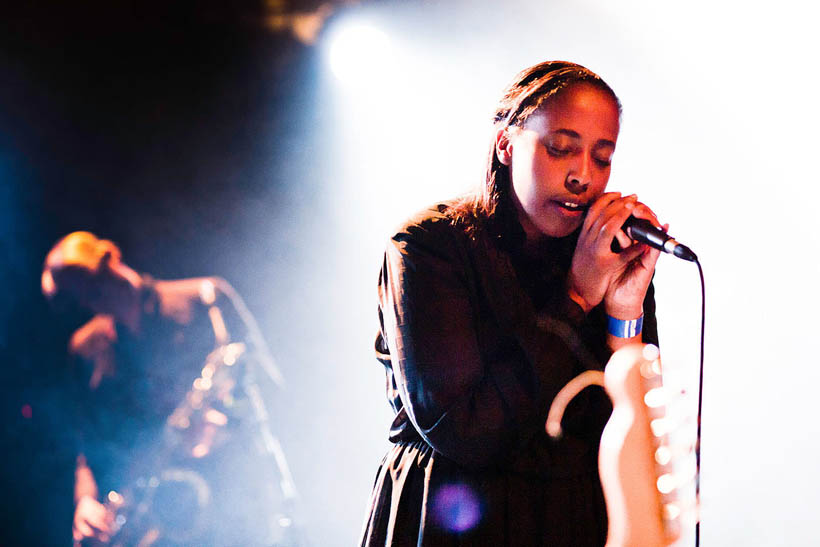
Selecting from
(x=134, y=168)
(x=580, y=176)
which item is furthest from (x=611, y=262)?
(x=134, y=168)

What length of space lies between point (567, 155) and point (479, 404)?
18.9 inches

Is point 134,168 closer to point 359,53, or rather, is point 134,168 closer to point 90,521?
point 359,53

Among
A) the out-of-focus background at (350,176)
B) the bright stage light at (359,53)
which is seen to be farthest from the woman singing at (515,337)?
the bright stage light at (359,53)

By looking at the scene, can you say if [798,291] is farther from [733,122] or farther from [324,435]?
[324,435]

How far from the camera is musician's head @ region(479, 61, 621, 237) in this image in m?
1.28

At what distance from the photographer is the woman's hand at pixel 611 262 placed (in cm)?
117

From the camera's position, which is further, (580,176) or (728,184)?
(728,184)

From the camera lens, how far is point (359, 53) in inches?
142

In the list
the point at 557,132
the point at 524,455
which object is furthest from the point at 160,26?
the point at 524,455

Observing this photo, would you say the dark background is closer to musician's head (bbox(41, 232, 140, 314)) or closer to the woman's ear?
musician's head (bbox(41, 232, 140, 314))

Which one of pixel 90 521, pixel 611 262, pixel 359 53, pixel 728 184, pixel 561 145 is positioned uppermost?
pixel 359 53

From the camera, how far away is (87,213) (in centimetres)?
365

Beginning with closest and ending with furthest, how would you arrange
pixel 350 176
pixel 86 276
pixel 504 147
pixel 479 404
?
1. pixel 479 404
2. pixel 504 147
3. pixel 86 276
4. pixel 350 176

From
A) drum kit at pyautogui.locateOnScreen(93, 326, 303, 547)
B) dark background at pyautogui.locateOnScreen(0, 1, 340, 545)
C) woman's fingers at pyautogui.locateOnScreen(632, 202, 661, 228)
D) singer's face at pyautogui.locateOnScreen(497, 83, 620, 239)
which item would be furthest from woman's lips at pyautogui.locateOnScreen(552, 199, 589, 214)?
dark background at pyautogui.locateOnScreen(0, 1, 340, 545)
